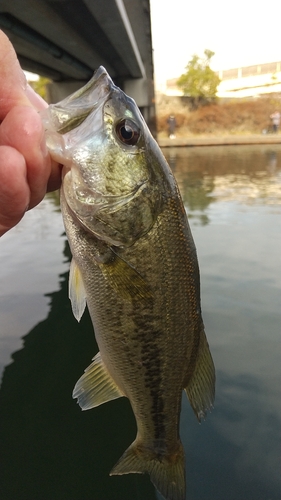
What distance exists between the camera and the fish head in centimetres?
194

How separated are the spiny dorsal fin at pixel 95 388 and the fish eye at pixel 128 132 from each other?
4.14ft

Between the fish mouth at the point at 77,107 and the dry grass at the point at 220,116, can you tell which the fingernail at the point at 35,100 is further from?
the dry grass at the point at 220,116

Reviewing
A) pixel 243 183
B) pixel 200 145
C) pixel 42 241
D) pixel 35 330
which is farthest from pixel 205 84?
pixel 35 330

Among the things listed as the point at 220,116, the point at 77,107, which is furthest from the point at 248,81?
the point at 77,107

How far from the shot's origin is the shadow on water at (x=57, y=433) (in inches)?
131

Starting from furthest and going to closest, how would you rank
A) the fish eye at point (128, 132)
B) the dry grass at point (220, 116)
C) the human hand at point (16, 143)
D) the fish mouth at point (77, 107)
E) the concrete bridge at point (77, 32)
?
the dry grass at point (220, 116) → the concrete bridge at point (77, 32) → the fish eye at point (128, 132) → the fish mouth at point (77, 107) → the human hand at point (16, 143)

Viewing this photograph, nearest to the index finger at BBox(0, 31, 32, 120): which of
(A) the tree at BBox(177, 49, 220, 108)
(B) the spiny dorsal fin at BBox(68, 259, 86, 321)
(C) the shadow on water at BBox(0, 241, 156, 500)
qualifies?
(B) the spiny dorsal fin at BBox(68, 259, 86, 321)

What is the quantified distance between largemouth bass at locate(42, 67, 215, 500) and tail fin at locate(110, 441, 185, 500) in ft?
0.18

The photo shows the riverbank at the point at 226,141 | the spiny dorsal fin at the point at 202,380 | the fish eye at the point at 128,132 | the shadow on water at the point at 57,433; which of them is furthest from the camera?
the riverbank at the point at 226,141

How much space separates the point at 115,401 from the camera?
4.26 metres

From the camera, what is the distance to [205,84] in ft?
155

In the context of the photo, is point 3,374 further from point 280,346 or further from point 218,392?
point 280,346

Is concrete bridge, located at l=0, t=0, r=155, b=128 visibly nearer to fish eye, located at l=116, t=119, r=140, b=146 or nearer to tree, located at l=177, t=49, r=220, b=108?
fish eye, located at l=116, t=119, r=140, b=146

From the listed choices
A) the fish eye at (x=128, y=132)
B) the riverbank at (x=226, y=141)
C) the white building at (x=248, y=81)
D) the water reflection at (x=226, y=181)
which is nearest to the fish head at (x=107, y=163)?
the fish eye at (x=128, y=132)
